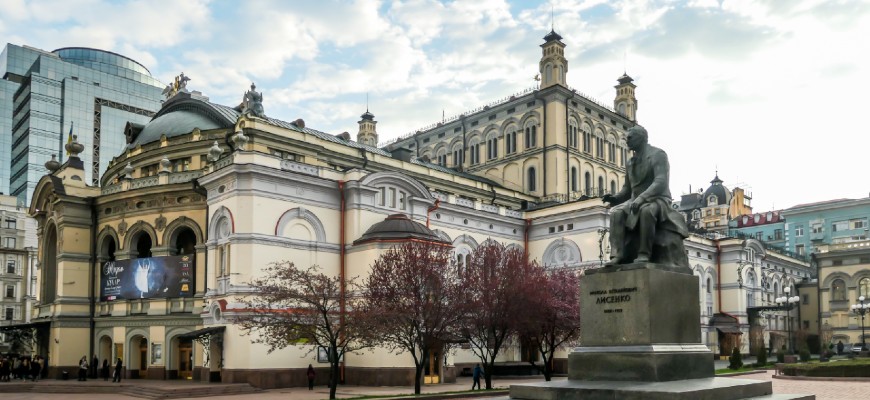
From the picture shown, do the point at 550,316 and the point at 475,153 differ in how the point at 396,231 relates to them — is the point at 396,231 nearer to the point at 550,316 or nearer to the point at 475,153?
the point at 550,316

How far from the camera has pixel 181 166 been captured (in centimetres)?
5034

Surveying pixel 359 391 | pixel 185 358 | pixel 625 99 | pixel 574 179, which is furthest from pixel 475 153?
pixel 359 391

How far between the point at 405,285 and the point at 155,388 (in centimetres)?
1265

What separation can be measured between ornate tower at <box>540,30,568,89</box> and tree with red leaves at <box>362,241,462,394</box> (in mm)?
35232

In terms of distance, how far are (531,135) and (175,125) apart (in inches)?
1151

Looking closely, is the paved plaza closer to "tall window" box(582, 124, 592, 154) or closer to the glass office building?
"tall window" box(582, 124, 592, 154)

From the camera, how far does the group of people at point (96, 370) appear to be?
42.6 meters

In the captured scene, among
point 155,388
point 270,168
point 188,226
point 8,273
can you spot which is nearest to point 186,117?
point 188,226

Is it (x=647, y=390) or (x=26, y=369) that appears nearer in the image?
(x=647, y=390)

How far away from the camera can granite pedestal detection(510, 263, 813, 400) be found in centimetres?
1409

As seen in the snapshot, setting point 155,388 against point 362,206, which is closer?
point 155,388

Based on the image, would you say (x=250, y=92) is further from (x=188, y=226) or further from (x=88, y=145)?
(x=88, y=145)

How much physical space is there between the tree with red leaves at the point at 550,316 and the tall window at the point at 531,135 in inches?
1089

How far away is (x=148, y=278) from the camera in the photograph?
4519 cm
